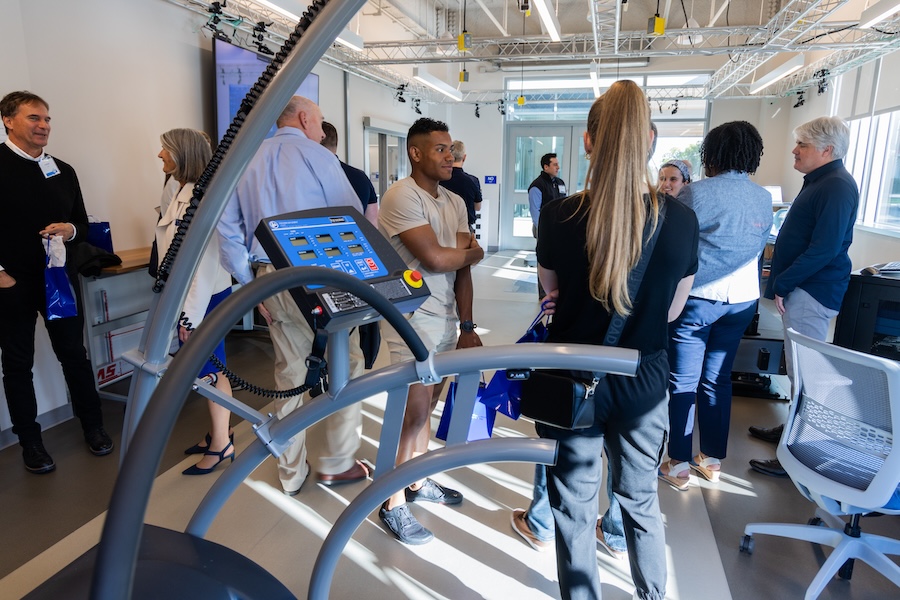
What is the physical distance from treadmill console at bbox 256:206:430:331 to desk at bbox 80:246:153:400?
268 centimetres

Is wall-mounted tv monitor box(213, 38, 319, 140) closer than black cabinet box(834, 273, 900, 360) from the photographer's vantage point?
No

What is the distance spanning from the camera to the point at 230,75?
4949 millimetres

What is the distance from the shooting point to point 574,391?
1.37 m

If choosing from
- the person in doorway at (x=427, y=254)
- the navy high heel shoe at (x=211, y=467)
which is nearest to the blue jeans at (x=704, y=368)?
the person in doorway at (x=427, y=254)

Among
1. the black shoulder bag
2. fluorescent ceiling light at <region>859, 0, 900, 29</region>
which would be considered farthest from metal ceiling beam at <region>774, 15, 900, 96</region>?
the black shoulder bag

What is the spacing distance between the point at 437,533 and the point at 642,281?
135cm

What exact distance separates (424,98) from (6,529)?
29.2ft

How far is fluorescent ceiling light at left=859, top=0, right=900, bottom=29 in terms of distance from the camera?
430cm

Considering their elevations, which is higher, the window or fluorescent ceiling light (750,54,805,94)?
→ fluorescent ceiling light (750,54,805,94)

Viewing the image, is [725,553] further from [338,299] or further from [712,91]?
[712,91]

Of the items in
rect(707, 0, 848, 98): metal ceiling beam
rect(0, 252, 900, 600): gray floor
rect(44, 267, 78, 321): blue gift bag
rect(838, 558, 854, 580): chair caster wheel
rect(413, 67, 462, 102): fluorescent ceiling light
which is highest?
rect(707, 0, 848, 98): metal ceiling beam

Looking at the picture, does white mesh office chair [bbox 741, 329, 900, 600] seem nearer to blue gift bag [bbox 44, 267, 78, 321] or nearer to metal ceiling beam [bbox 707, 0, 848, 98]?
blue gift bag [bbox 44, 267, 78, 321]

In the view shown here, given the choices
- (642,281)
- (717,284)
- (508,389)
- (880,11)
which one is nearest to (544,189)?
(880,11)

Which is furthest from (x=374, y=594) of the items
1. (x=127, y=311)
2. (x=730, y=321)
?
(x=127, y=311)
